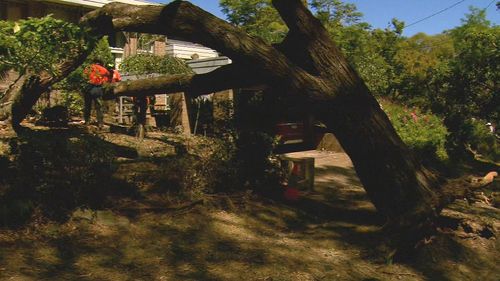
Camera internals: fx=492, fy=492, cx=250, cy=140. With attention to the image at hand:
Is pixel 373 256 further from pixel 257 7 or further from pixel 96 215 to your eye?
A: pixel 257 7

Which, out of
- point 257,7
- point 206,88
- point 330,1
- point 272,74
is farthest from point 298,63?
point 330,1

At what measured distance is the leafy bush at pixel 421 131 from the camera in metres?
14.1

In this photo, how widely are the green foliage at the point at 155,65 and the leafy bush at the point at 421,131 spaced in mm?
6953

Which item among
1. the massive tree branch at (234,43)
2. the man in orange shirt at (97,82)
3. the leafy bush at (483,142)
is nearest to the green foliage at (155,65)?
the man in orange shirt at (97,82)

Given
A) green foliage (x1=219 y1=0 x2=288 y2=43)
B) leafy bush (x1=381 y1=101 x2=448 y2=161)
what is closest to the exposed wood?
leafy bush (x1=381 y1=101 x2=448 y2=161)

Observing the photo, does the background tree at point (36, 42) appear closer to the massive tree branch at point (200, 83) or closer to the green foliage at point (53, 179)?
the green foliage at point (53, 179)

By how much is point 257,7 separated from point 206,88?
123 feet

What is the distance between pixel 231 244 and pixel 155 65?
9758mm

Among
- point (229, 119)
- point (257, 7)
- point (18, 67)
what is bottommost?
point (229, 119)

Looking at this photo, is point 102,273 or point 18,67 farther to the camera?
point 18,67

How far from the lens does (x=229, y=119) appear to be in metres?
8.96

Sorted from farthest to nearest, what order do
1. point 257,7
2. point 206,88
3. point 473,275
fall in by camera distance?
point 257,7
point 206,88
point 473,275

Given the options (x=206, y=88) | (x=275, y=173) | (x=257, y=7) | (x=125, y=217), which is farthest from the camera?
(x=257, y=7)

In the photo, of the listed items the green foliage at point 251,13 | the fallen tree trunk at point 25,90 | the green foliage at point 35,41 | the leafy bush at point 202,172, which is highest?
the green foliage at point 251,13
